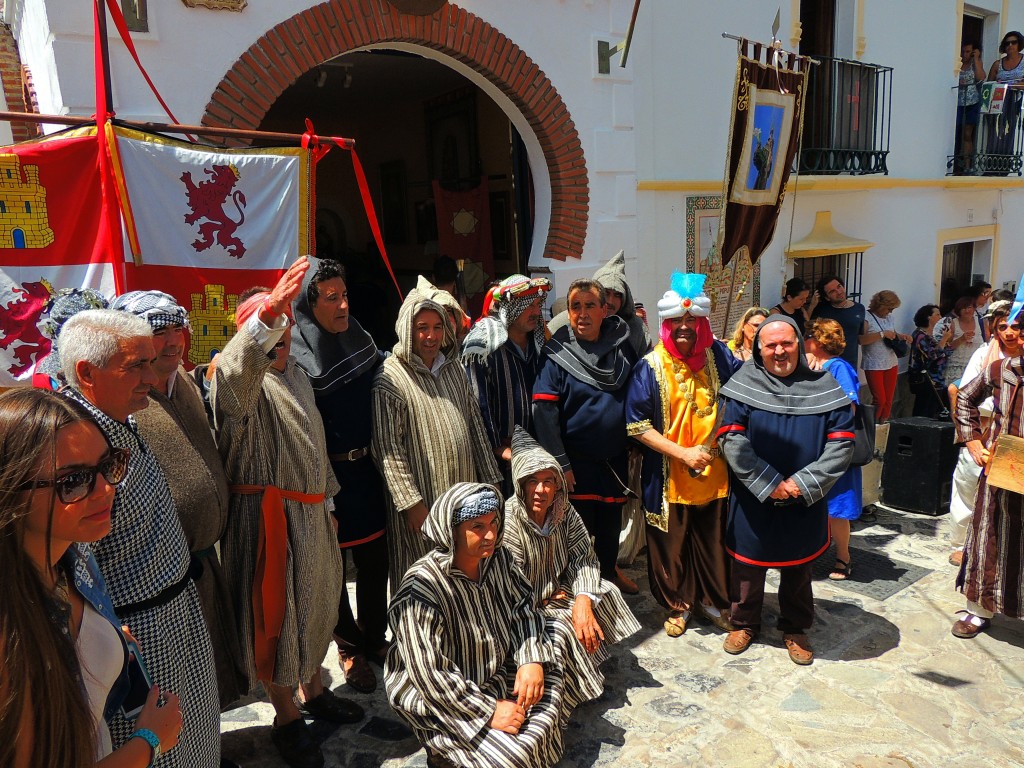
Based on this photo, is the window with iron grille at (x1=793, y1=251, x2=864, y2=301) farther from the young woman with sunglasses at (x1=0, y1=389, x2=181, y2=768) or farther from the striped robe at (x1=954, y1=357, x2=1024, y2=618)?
the young woman with sunglasses at (x1=0, y1=389, x2=181, y2=768)

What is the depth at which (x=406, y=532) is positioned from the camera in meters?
3.38

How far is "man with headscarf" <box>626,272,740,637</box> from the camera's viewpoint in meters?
3.72

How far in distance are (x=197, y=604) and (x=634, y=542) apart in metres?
2.91

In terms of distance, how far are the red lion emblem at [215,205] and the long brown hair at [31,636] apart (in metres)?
2.29

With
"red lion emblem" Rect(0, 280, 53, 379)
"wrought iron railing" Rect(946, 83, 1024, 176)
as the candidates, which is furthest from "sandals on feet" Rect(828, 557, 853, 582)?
"wrought iron railing" Rect(946, 83, 1024, 176)

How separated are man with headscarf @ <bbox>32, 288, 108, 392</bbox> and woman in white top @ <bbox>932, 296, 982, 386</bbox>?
7976mm

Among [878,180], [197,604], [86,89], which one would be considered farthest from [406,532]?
[878,180]

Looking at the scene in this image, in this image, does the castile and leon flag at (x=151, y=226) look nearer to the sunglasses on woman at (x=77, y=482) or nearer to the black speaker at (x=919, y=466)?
the sunglasses on woman at (x=77, y=482)

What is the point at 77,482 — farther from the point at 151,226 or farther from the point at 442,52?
the point at 442,52

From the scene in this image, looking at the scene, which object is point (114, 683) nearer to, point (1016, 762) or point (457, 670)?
point (457, 670)

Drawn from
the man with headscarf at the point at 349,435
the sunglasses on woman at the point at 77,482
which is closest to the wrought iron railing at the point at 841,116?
the man with headscarf at the point at 349,435

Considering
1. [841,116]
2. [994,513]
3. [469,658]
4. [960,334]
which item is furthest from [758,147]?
[469,658]

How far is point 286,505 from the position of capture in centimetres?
280

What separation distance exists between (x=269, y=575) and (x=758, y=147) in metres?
5.31
